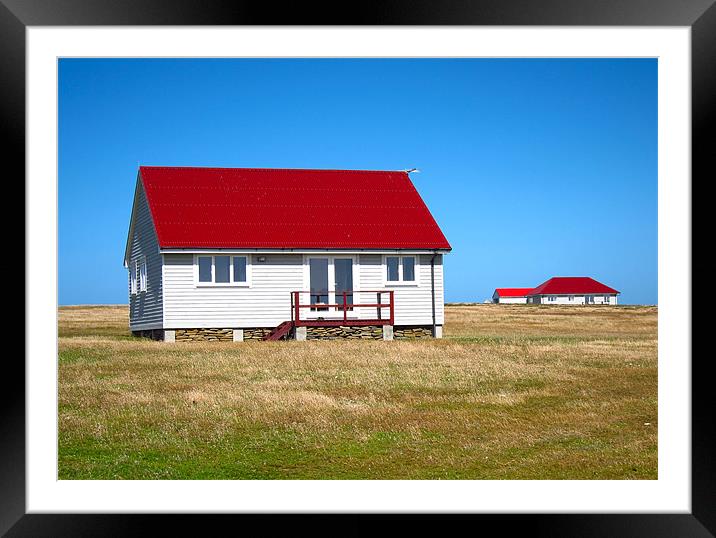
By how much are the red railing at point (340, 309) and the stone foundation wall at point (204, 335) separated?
1.67 m

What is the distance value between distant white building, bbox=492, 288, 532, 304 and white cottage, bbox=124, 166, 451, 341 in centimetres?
8528

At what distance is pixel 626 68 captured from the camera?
38.8 m

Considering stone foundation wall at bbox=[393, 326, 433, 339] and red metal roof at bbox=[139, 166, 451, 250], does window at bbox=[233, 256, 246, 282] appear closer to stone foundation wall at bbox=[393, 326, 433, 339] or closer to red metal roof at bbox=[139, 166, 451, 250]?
red metal roof at bbox=[139, 166, 451, 250]

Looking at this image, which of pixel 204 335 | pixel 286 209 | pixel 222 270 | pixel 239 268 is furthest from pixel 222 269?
pixel 286 209

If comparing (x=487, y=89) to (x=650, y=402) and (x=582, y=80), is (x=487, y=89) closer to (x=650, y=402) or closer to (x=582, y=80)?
(x=582, y=80)

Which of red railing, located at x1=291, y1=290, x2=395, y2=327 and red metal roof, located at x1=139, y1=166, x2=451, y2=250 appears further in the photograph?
red metal roof, located at x1=139, y1=166, x2=451, y2=250

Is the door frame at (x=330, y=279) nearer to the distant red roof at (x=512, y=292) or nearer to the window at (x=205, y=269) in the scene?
the window at (x=205, y=269)

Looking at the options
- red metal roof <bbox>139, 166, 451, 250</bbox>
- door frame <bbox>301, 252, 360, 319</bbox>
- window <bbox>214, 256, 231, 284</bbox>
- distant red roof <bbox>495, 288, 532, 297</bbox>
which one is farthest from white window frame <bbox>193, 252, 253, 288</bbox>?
distant red roof <bbox>495, 288, 532, 297</bbox>

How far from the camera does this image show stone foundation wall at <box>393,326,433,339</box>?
2391 centimetres

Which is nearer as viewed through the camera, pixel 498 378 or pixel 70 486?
pixel 70 486

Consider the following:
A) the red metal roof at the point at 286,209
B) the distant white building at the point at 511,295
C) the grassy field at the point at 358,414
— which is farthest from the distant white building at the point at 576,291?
the grassy field at the point at 358,414

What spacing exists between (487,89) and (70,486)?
35.7 metres
